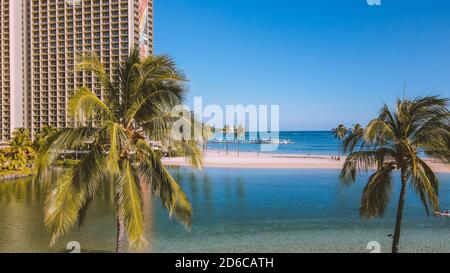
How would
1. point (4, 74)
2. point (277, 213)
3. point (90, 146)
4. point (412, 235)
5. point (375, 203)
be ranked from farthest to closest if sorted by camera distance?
point (4, 74) < point (277, 213) < point (412, 235) < point (375, 203) < point (90, 146)

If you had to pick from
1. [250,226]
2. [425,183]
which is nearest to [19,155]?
[250,226]

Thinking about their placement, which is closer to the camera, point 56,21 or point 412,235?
point 412,235

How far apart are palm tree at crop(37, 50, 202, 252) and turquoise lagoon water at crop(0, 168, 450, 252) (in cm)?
395

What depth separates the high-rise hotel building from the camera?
341 ft

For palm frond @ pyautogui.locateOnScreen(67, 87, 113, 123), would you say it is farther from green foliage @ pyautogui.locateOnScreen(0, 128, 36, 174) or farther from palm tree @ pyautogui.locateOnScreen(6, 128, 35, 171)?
palm tree @ pyautogui.locateOnScreen(6, 128, 35, 171)

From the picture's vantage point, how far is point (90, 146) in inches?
294

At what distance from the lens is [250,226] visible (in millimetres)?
18875

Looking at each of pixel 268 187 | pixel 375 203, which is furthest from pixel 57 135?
pixel 268 187

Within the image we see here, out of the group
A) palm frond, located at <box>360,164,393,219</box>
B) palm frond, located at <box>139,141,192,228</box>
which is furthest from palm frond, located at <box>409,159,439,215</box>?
palm frond, located at <box>139,141,192,228</box>

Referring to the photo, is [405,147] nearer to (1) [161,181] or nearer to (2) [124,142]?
(1) [161,181]

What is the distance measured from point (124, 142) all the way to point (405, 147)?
681 centimetres
